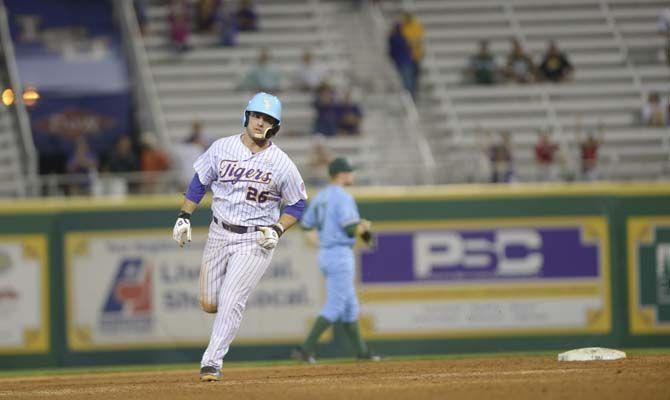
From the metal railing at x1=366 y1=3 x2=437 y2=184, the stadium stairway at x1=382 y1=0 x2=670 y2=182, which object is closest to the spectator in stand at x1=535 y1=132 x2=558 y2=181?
the stadium stairway at x1=382 y1=0 x2=670 y2=182

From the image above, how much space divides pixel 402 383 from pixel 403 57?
13402 mm

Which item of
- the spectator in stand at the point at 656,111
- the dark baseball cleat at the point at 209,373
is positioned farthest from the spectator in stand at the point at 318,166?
the dark baseball cleat at the point at 209,373

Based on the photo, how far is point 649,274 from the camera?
18359 mm

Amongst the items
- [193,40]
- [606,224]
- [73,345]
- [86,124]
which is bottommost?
[73,345]

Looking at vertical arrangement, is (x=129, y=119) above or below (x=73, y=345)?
above

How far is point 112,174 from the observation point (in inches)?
779

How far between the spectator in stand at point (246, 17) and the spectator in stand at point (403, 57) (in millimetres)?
2630

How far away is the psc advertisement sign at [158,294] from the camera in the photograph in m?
18.1

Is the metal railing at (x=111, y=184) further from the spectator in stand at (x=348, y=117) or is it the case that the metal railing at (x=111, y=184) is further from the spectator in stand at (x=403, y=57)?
the spectator in stand at (x=403, y=57)

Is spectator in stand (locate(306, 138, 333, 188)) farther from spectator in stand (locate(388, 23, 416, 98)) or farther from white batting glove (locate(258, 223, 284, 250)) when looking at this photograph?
white batting glove (locate(258, 223, 284, 250))

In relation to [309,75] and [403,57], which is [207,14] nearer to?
[309,75]

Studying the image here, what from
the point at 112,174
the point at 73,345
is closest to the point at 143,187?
the point at 112,174

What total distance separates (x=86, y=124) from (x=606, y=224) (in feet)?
30.2

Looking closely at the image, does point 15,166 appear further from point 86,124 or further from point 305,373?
point 305,373
